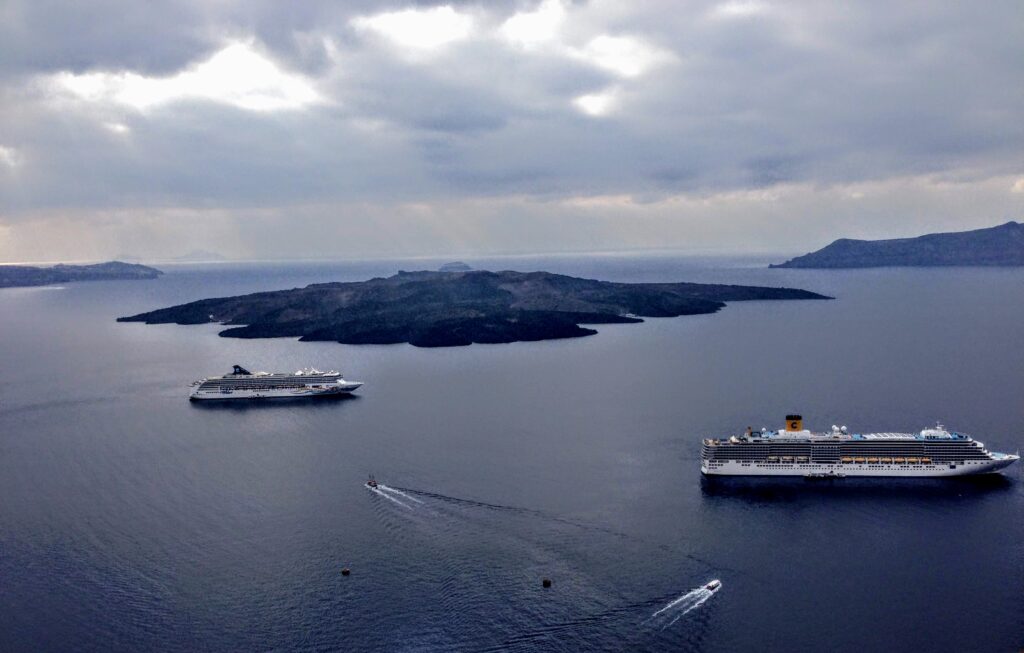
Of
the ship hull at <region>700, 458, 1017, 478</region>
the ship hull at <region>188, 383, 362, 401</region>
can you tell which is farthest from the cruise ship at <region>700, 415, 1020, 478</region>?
the ship hull at <region>188, 383, 362, 401</region>

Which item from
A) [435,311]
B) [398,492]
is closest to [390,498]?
[398,492]

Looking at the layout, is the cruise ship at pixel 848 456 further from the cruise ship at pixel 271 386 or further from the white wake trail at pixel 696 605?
the cruise ship at pixel 271 386

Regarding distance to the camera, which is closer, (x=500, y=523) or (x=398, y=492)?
(x=500, y=523)

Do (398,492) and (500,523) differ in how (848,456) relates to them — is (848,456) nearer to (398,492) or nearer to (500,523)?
(500,523)

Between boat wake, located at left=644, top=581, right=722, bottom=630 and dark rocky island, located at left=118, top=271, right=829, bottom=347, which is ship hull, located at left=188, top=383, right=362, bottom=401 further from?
boat wake, located at left=644, top=581, right=722, bottom=630

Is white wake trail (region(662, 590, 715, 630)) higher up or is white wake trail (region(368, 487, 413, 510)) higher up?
white wake trail (region(368, 487, 413, 510))

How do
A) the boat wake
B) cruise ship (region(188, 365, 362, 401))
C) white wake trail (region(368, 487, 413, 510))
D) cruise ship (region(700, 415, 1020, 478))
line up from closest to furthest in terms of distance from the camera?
the boat wake
white wake trail (region(368, 487, 413, 510))
cruise ship (region(700, 415, 1020, 478))
cruise ship (region(188, 365, 362, 401))
